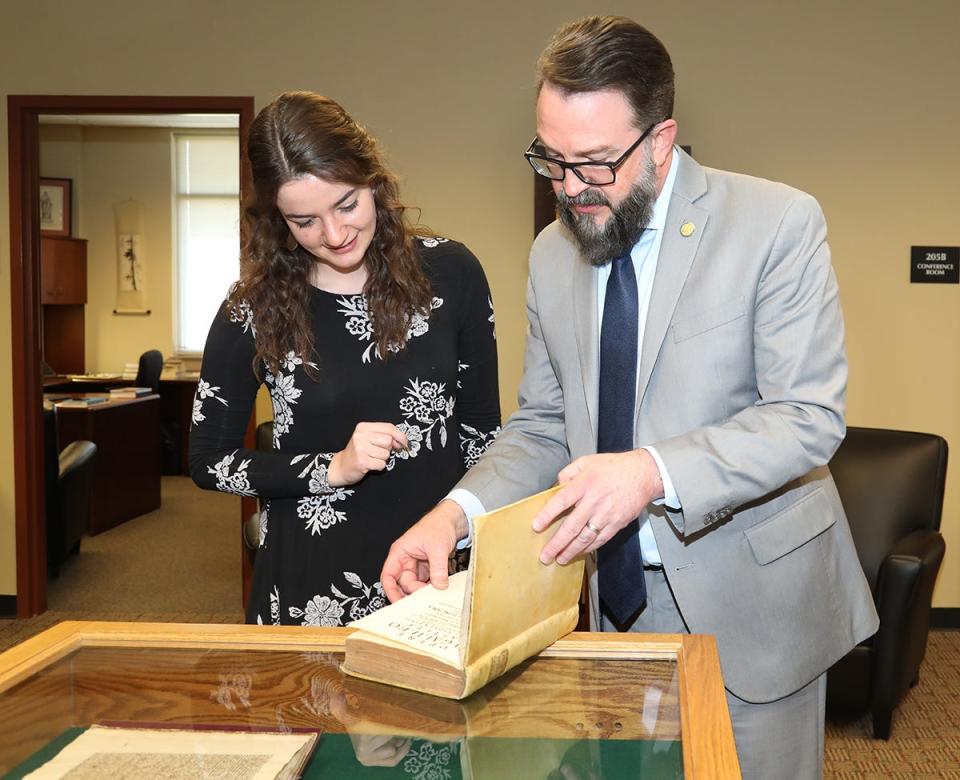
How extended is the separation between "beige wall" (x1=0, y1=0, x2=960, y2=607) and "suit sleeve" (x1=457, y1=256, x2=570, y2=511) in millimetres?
3397

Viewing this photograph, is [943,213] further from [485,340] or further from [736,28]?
[485,340]

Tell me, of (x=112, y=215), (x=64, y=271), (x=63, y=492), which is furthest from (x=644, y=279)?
(x=112, y=215)

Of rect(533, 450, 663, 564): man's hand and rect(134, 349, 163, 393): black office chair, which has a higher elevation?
rect(533, 450, 663, 564): man's hand

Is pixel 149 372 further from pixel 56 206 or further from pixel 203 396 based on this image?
pixel 203 396

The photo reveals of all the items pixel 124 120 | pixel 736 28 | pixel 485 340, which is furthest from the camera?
pixel 124 120

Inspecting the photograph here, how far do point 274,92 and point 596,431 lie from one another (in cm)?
404

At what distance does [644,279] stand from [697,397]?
0.81 feet

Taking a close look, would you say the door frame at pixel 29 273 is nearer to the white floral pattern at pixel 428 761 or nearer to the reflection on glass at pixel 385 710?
the reflection on glass at pixel 385 710

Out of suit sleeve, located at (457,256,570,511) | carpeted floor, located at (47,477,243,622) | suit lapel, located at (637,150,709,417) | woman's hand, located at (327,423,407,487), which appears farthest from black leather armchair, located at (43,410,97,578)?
suit lapel, located at (637,150,709,417)

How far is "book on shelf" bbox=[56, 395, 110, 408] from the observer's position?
25.8 feet

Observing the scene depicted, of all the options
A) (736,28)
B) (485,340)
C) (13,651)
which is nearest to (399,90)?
(736,28)

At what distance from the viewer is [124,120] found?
35.7 feet

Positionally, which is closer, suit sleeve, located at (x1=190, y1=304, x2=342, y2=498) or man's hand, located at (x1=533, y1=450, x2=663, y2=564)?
man's hand, located at (x1=533, y1=450, x2=663, y2=564)

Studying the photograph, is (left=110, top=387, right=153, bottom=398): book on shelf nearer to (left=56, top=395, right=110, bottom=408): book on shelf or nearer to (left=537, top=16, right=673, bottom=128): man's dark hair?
(left=56, top=395, right=110, bottom=408): book on shelf
